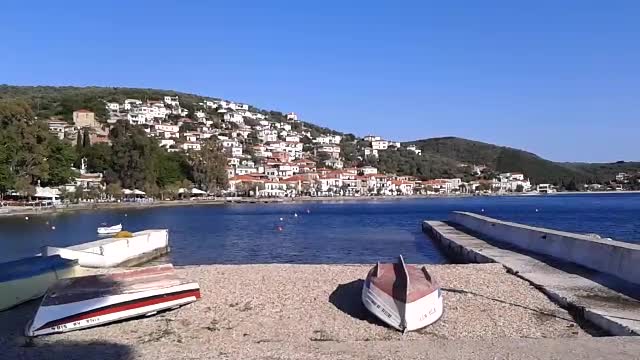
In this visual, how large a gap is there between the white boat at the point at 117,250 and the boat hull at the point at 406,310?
39.3 feet

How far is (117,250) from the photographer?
23.5 metres

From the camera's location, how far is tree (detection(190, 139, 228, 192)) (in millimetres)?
154875

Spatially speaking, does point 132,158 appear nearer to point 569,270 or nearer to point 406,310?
point 569,270

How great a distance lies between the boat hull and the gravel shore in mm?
145

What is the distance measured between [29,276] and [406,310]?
8.91 m

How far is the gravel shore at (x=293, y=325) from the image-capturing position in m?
9.40

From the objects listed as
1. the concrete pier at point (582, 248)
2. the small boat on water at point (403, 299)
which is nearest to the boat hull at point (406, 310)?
the small boat on water at point (403, 299)

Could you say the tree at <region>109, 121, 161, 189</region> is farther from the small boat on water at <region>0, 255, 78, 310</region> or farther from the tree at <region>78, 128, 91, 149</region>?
the small boat on water at <region>0, 255, 78, 310</region>

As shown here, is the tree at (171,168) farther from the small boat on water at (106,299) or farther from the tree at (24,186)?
the small boat on water at (106,299)

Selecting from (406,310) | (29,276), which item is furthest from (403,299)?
(29,276)

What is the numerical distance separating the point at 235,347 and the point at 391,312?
2969mm

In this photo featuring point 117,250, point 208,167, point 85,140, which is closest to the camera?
point 117,250

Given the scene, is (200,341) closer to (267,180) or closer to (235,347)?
(235,347)

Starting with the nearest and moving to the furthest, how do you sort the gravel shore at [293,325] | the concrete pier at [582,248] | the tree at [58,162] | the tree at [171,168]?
the gravel shore at [293,325]
the concrete pier at [582,248]
the tree at [58,162]
the tree at [171,168]
